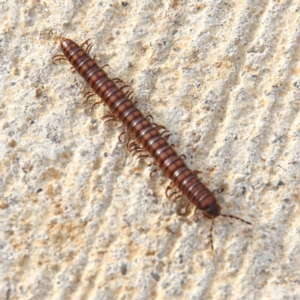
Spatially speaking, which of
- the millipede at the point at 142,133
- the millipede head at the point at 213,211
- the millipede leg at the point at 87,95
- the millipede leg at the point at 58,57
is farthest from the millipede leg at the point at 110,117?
the millipede head at the point at 213,211

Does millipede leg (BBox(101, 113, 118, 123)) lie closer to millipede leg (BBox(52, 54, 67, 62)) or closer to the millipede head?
millipede leg (BBox(52, 54, 67, 62))

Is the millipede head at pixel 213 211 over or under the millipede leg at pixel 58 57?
under

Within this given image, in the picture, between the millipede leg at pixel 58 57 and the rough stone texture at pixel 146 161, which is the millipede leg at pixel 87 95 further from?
the millipede leg at pixel 58 57

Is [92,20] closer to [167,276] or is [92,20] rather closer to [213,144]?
[213,144]

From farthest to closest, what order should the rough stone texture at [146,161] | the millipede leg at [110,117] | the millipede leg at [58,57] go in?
the millipede leg at [58,57] < the millipede leg at [110,117] < the rough stone texture at [146,161]

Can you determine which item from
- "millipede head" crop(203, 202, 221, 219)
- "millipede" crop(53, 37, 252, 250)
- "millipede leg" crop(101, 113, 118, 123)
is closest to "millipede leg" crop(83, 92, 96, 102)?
"millipede" crop(53, 37, 252, 250)

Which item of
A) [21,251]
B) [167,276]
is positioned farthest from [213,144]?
[21,251]

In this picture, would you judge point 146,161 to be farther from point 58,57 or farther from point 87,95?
point 58,57

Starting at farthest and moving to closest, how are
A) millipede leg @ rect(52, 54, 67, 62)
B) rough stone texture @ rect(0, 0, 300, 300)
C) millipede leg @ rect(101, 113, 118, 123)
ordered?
millipede leg @ rect(52, 54, 67, 62), millipede leg @ rect(101, 113, 118, 123), rough stone texture @ rect(0, 0, 300, 300)
